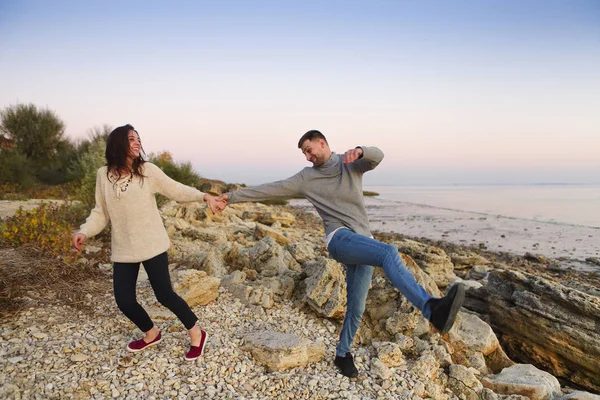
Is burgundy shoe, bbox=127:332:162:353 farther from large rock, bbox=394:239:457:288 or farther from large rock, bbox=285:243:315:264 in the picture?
large rock, bbox=394:239:457:288

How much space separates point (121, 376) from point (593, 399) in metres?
4.76

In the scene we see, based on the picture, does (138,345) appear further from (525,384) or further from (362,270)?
(525,384)

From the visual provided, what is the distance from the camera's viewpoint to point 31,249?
19.9ft

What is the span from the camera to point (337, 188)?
3.96 m

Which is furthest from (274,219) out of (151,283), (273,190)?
(151,283)

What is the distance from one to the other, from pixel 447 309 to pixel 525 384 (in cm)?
212

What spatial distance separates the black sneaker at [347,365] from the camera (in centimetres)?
390

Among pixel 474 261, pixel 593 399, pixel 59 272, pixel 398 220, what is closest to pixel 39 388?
pixel 59 272

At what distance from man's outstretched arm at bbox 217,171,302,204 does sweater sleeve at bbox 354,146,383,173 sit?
0.65 meters

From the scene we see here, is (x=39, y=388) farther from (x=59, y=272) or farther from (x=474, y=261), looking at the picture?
(x=474, y=261)

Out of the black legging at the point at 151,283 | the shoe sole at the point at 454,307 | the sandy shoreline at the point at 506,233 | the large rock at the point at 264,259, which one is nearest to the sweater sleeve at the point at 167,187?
the black legging at the point at 151,283

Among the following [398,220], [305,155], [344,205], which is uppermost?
[305,155]

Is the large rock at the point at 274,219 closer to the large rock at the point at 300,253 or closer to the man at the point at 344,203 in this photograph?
the large rock at the point at 300,253

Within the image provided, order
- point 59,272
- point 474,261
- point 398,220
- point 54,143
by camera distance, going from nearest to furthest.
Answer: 1. point 59,272
2. point 474,261
3. point 398,220
4. point 54,143
